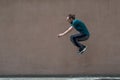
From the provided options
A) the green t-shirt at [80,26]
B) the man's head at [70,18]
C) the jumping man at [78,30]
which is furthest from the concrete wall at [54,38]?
the green t-shirt at [80,26]

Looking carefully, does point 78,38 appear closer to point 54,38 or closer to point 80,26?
point 80,26

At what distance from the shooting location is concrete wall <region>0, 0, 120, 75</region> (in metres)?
15.2

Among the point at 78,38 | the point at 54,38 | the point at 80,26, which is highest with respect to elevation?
the point at 80,26

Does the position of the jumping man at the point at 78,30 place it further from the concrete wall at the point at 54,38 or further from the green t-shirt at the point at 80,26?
the concrete wall at the point at 54,38

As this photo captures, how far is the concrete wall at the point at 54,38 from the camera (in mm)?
15172

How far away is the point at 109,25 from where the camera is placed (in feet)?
49.7

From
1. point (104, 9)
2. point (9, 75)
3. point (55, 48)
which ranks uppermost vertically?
point (104, 9)

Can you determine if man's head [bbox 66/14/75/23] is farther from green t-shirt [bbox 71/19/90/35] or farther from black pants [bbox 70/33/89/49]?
black pants [bbox 70/33/89/49]

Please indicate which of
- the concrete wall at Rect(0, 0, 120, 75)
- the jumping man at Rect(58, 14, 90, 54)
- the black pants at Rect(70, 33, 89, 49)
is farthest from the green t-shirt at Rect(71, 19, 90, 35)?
the concrete wall at Rect(0, 0, 120, 75)

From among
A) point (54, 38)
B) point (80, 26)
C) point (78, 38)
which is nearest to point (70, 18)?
point (80, 26)

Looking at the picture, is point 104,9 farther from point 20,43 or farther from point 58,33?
point 20,43

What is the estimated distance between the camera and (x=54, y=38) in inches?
604

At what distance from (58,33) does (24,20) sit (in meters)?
1.18

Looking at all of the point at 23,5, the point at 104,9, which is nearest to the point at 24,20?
the point at 23,5
